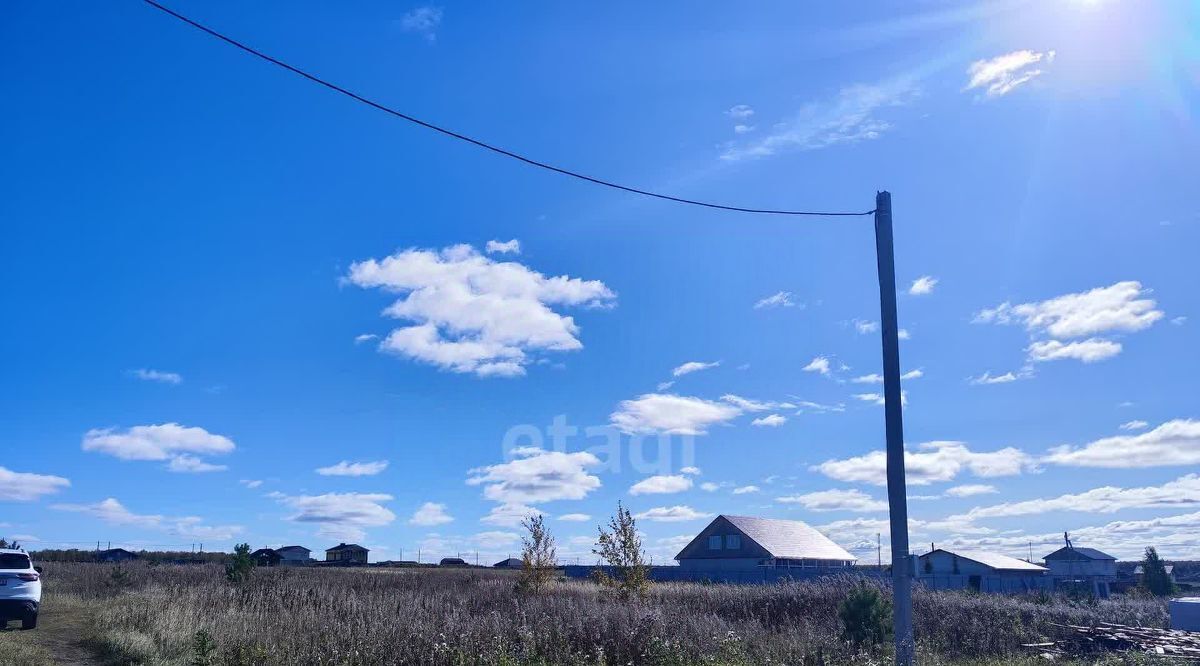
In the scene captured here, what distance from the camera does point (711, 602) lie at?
21.1 m

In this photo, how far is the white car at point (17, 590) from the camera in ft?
56.0

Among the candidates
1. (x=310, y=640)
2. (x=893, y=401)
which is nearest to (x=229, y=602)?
(x=310, y=640)

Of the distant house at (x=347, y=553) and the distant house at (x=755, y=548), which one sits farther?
the distant house at (x=347, y=553)

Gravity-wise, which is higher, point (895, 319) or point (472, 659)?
point (895, 319)

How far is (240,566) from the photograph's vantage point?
80.9 feet

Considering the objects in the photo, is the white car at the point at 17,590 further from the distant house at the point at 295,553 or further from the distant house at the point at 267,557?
the distant house at the point at 295,553

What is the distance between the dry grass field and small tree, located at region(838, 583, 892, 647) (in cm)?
39

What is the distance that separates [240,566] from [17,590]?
779 cm

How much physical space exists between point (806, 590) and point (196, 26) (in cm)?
1689

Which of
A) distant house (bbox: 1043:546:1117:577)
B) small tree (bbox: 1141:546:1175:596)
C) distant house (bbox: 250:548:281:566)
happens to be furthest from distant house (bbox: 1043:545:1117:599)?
distant house (bbox: 250:548:281:566)

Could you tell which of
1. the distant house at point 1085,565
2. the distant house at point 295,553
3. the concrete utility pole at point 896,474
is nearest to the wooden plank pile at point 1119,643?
the concrete utility pole at point 896,474

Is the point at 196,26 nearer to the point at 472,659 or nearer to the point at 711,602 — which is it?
the point at 472,659

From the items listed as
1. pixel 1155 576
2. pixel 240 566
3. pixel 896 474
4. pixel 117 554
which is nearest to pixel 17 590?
pixel 240 566

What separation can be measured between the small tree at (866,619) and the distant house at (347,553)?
75.7 metres
